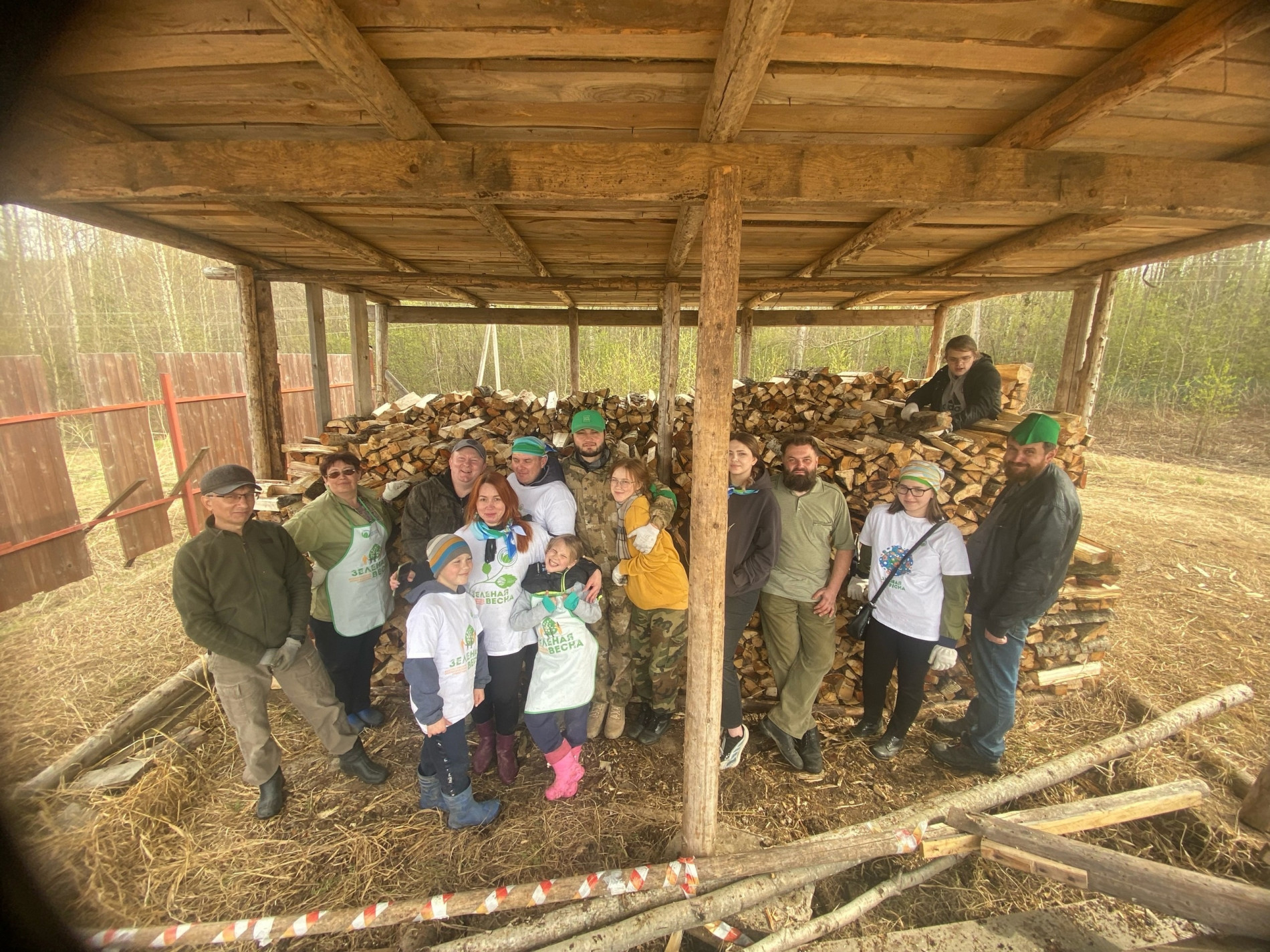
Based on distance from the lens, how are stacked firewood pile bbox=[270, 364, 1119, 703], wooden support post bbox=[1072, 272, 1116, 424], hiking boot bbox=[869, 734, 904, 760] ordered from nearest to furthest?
1. hiking boot bbox=[869, 734, 904, 760]
2. stacked firewood pile bbox=[270, 364, 1119, 703]
3. wooden support post bbox=[1072, 272, 1116, 424]

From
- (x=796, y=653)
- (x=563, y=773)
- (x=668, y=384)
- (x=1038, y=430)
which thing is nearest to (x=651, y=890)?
(x=563, y=773)

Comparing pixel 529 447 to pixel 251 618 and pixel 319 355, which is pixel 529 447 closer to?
pixel 251 618

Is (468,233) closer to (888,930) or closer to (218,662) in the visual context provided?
(218,662)

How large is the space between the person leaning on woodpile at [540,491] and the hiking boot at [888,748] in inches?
103

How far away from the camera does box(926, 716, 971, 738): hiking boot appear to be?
137 inches

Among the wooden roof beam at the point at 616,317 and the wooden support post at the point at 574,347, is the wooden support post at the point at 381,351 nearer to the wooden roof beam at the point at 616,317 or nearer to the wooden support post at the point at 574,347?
the wooden roof beam at the point at 616,317

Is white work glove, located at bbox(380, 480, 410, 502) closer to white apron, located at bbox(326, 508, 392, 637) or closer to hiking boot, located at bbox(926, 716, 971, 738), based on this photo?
white apron, located at bbox(326, 508, 392, 637)

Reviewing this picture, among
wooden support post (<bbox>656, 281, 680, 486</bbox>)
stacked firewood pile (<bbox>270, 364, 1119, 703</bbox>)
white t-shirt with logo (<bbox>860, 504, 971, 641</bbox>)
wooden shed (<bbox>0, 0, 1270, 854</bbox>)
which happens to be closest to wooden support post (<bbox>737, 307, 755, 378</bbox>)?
stacked firewood pile (<bbox>270, 364, 1119, 703</bbox>)

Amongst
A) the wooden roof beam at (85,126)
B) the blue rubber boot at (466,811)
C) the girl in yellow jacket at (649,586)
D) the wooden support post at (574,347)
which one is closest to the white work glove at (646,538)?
the girl in yellow jacket at (649,586)

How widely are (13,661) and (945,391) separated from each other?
30.3 feet

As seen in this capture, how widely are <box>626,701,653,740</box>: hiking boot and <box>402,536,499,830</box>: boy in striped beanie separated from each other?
1.05 m

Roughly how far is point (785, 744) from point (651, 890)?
4.57ft

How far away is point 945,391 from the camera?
4.42 m

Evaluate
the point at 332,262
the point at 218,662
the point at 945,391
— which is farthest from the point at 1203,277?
the point at 218,662
